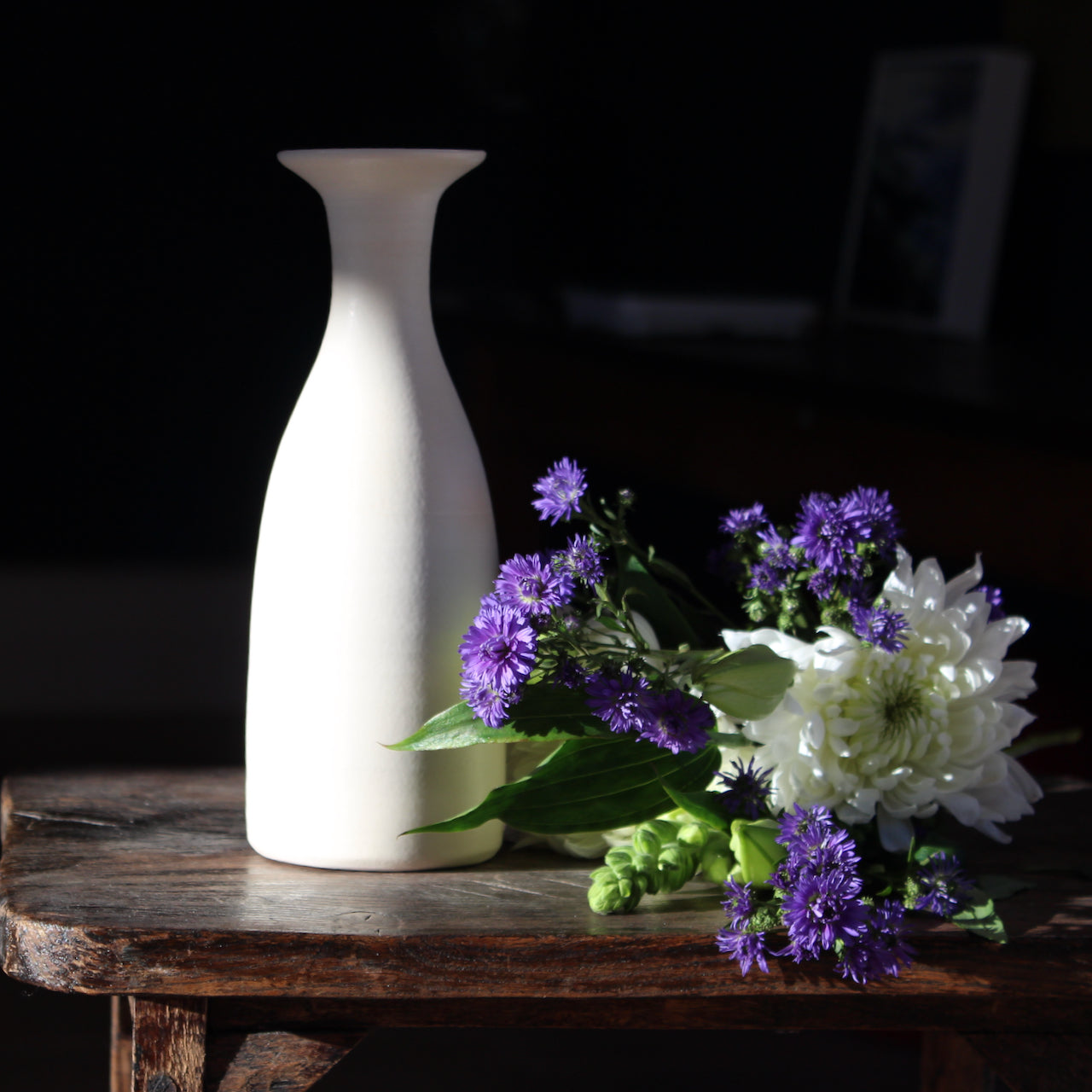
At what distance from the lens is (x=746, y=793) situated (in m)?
0.80

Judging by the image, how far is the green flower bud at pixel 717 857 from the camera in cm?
82

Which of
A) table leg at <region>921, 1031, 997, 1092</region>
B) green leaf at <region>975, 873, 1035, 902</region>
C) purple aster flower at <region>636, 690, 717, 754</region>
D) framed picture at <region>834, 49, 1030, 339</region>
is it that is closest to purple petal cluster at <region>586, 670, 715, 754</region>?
purple aster flower at <region>636, 690, 717, 754</region>

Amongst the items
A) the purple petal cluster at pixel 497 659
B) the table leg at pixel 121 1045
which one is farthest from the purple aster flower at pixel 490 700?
the table leg at pixel 121 1045

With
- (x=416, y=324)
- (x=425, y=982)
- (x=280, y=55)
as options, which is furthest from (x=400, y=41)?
(x=425, y=982)

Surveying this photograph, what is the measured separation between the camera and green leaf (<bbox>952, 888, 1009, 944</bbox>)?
0.76m

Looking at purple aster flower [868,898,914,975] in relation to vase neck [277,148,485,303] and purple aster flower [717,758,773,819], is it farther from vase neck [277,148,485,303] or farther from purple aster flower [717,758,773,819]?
vase neck [277,148,485,303]

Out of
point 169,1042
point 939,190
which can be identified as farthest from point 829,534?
point 939,190

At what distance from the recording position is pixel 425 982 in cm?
74

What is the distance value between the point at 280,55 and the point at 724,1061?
3084mm

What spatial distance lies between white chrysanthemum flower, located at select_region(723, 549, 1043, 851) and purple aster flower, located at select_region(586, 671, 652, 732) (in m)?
0.09

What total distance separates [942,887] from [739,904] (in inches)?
4.4

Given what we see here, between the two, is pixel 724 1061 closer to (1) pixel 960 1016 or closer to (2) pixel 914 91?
(1) pixel 960 1016

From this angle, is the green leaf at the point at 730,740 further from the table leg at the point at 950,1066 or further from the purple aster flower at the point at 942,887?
the table leg at the point at 950,1066

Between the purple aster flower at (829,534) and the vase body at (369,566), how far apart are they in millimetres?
182
